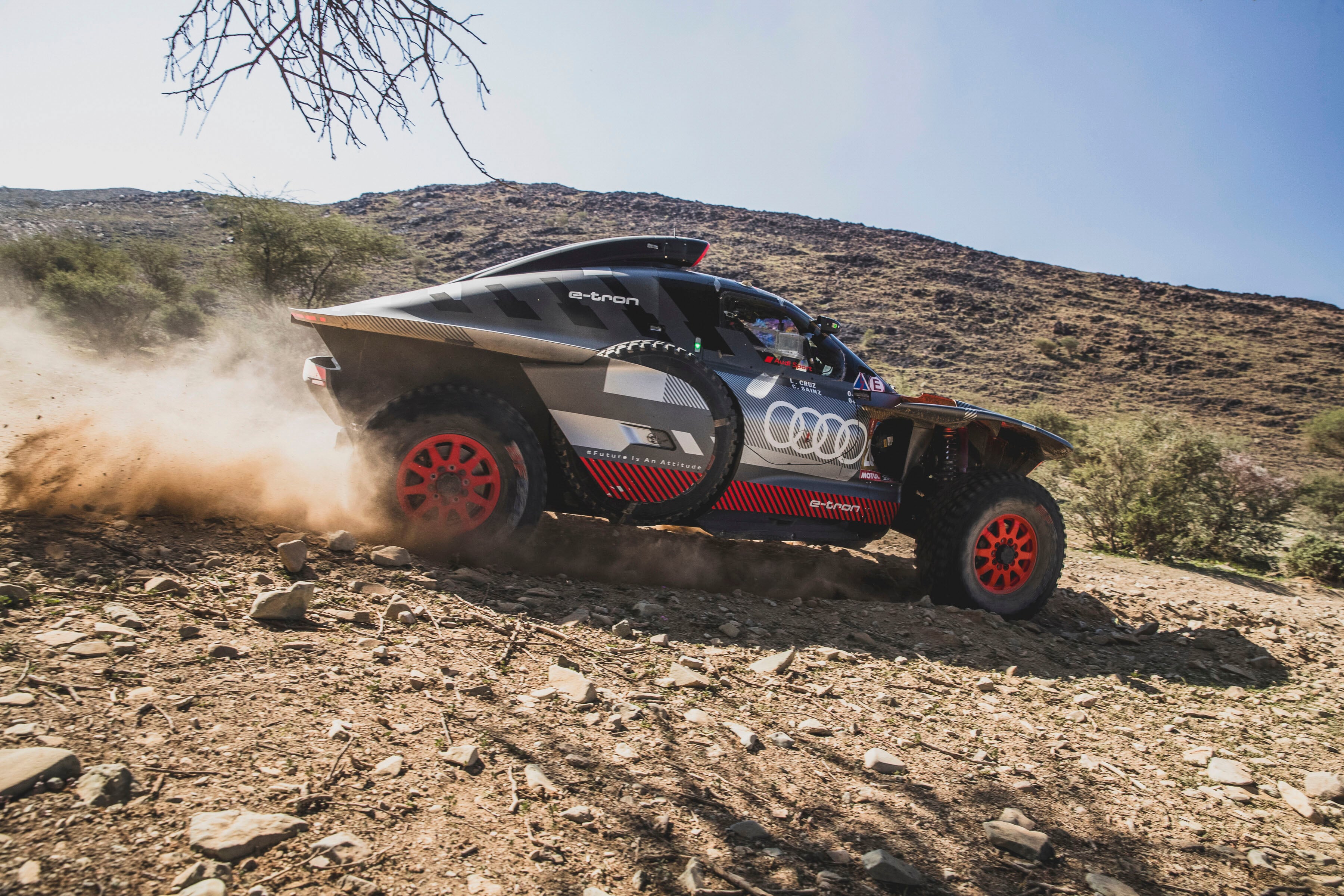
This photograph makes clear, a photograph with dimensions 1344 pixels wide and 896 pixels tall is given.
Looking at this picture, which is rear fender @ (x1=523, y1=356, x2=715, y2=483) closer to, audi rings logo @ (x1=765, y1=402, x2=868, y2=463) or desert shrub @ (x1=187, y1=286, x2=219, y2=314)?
audi rings logo @ (x1=765, y1=402, x2=868, y2=463)

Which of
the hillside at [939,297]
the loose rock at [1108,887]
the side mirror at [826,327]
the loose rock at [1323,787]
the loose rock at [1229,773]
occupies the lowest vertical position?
the loose rock at [1108,887]

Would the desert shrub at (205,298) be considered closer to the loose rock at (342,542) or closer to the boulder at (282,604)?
the loose rock at (342,542)

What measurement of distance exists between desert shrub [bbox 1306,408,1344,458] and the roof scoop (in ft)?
115

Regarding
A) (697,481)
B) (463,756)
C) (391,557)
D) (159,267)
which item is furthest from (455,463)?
(159,267)

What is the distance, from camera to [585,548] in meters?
4.85

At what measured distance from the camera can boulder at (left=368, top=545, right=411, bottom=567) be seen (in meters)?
3.55

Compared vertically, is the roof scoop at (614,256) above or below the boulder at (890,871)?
above

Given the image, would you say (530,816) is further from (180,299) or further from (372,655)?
(180,299)

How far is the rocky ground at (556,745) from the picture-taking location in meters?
1.59

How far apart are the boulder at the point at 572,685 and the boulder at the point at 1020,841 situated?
1.37m

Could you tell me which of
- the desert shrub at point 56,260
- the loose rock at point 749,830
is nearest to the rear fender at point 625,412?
the loose rock at point 749,830

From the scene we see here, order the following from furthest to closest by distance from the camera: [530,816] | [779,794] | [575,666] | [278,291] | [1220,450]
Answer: [278,291]
[1220,450]
[575,666]
[779,794]
[530,816]

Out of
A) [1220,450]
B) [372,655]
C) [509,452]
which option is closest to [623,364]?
[509,452]

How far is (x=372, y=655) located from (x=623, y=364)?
227 cm
